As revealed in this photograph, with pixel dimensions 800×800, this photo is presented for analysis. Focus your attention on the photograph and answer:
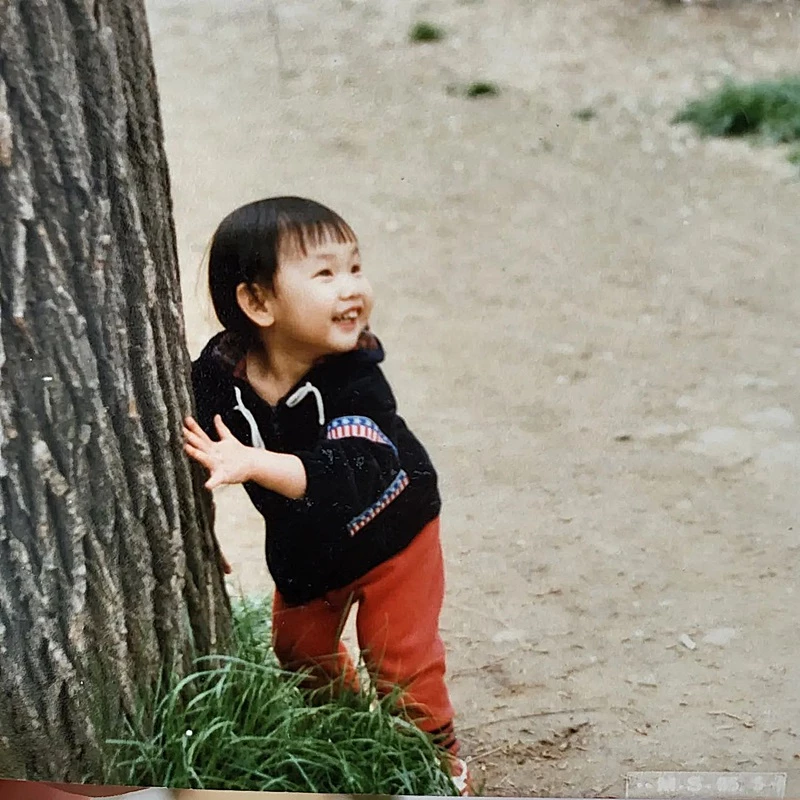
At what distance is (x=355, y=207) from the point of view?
1.55m

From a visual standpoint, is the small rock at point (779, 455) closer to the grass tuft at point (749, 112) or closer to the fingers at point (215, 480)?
the grass tuft at point (749, 112)

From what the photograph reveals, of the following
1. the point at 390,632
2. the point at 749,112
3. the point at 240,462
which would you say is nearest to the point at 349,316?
the point at 240,462

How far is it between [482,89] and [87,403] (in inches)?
28.6

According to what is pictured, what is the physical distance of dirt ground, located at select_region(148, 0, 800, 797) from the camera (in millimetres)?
1537

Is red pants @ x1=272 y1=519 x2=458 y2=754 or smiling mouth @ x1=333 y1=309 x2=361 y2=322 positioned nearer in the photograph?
smiling mouth @ x1=333 y1=309 x2=361 y2=322

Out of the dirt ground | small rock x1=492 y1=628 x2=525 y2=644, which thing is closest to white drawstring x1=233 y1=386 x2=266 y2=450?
the dirt ground

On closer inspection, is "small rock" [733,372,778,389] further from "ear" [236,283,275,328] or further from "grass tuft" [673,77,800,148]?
"ear" [236,283,275,328]

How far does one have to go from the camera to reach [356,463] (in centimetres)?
158

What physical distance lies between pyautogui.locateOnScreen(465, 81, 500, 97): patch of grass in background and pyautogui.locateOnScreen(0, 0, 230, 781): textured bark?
45cm

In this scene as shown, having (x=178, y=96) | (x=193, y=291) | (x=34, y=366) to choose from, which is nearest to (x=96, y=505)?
(x=34, y=366)

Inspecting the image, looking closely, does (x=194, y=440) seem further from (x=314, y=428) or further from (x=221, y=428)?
(x=314, y=428)

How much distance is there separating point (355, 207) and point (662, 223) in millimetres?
450

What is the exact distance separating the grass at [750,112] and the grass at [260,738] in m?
1.01

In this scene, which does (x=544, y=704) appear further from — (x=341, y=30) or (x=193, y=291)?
(x=341, y=30)
